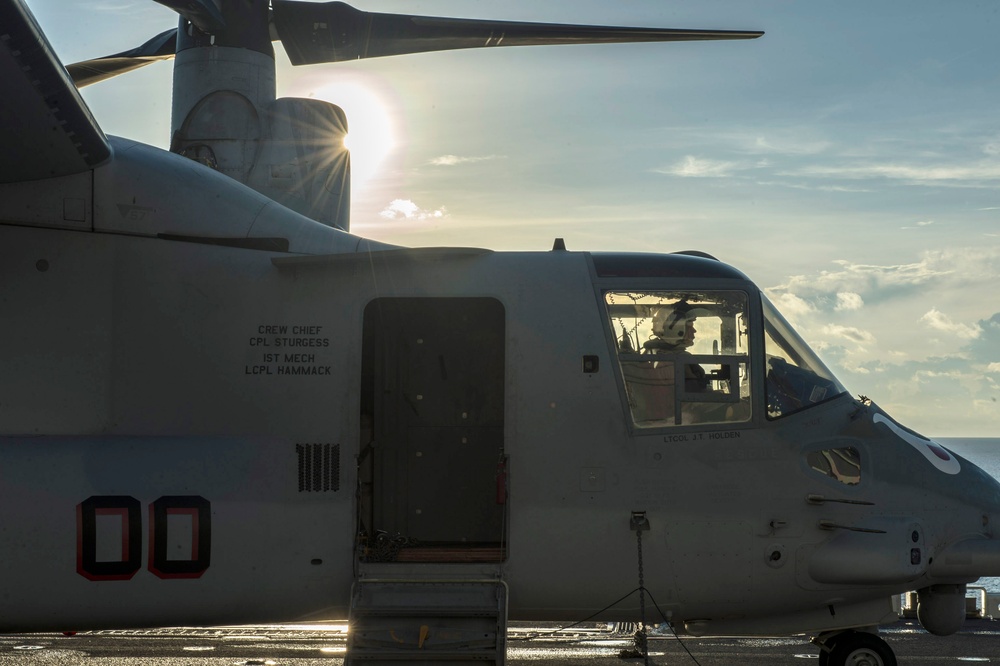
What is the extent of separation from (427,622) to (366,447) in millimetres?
1748

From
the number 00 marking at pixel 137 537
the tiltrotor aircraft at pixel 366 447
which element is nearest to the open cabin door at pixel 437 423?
the tiltrotor aircraft at pixel 366 447

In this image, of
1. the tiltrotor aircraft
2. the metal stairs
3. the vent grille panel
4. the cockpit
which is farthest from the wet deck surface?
the vent grille panel

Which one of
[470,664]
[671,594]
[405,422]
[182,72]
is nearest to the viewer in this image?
[470,664]

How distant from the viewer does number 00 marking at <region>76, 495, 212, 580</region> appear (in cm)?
810

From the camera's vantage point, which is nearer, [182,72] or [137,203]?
[137,203]

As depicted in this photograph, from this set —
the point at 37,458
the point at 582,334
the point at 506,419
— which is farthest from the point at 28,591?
the point at 582,334

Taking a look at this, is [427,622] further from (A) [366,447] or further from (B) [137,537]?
(B) [137,537]

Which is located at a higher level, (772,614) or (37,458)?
(37,458)

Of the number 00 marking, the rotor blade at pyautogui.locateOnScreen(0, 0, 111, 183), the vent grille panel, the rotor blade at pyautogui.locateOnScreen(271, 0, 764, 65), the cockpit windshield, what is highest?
the rotor blade at pyautogui.locateOnScreen(271, 0, 764, 65)

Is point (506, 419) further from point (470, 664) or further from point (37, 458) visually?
point (37, 458)

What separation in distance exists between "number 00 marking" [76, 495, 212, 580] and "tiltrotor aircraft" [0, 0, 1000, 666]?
0.02 m

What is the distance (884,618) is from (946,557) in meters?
0.79

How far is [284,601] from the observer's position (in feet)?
27.3

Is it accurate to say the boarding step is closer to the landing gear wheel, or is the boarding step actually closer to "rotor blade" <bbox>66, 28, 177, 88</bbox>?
the landing gear wheel
